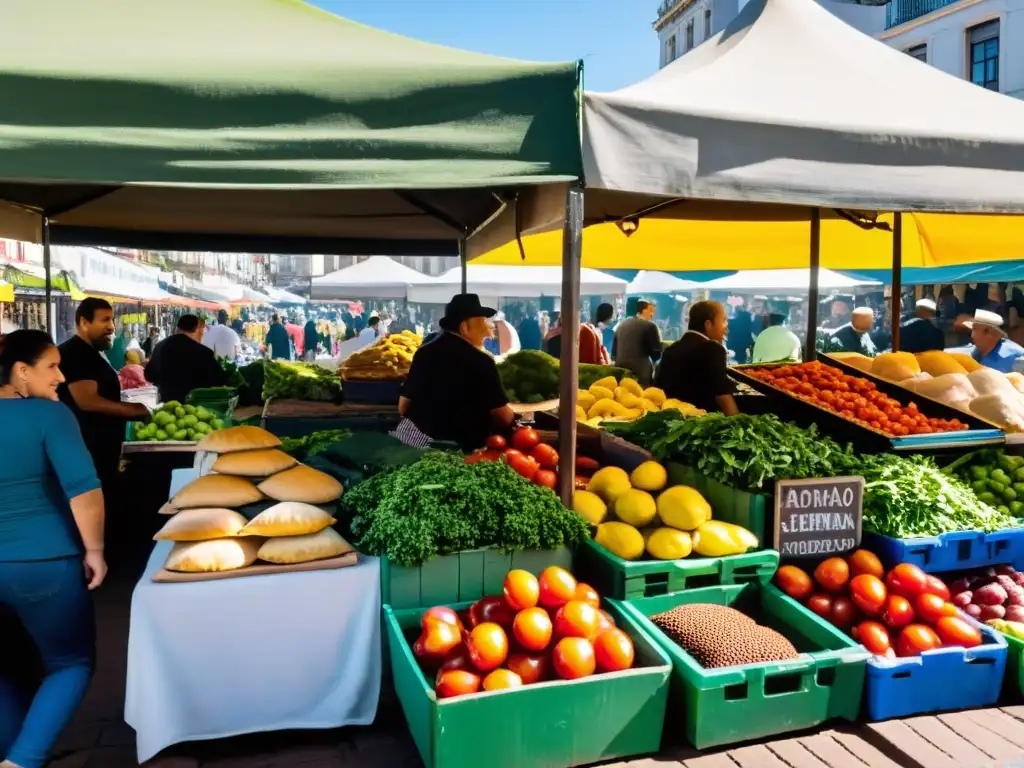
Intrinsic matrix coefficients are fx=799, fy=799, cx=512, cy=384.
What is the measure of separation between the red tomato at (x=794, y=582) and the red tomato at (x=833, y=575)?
51 millimetres

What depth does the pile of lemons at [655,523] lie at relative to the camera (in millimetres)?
3143

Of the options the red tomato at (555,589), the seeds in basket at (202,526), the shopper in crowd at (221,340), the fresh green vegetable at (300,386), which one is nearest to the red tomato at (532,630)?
the red tomato at (555,589)

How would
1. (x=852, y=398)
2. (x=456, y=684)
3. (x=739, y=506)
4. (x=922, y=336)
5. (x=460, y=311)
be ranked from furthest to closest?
(x=922, y=336)
(x=852, y=398)
(x=460, y=311)
(x=739, y=506)
(x=456, y=684)

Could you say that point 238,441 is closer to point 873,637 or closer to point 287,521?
point 287,521

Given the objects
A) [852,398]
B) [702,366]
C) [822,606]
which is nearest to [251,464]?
[822,606]

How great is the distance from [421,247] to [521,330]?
7667mm

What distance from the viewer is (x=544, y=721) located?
8.23 feet

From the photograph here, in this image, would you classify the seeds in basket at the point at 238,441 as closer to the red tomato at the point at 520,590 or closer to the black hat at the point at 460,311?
the red tomato at the point at 520,590

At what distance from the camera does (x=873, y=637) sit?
297 centimetres

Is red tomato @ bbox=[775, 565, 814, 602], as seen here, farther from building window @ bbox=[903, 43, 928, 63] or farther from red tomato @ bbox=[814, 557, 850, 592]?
building window @ bbox=[903, 43, 928, 63]

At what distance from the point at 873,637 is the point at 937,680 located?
0.27 m

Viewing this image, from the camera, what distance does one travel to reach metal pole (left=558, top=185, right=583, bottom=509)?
2.95 meters

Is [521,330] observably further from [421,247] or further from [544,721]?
[544,721]

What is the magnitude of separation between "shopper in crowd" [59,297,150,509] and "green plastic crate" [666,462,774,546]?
3.69 meters
